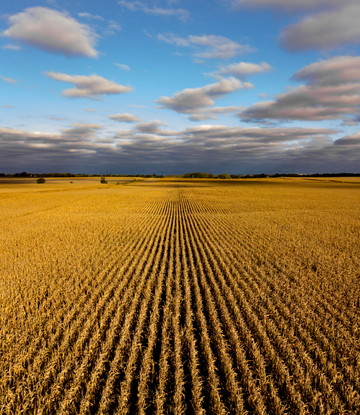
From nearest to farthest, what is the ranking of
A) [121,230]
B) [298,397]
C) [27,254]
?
1. [298,397]
2. [27,254]
3. [121,230]

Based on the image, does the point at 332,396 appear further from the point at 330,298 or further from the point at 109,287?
the point at 109,287

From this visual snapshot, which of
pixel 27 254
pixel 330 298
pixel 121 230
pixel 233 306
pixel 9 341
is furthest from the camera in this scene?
pixel 121 230

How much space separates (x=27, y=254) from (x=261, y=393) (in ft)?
38.6

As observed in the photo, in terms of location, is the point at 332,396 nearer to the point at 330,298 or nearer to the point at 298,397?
the point at 298,397

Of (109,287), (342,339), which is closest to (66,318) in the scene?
(109,287)

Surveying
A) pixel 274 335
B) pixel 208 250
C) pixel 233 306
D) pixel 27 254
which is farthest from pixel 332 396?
pixel 27 254

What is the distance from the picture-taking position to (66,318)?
6160 millimetres

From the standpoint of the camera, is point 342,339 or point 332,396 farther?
point 342,339

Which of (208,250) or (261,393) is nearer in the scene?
(261,393)

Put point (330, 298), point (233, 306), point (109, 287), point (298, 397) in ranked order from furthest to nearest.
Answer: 1. point (109, 287)
2. point (330, 298)
3. point (233, 306)
4. point (298, 397)

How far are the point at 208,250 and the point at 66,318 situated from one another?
7.50 m

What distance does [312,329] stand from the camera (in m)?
5.82

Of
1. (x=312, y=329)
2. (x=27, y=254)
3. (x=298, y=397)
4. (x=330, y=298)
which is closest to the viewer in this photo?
(x=298, y=397)

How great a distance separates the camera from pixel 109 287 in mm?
7906
